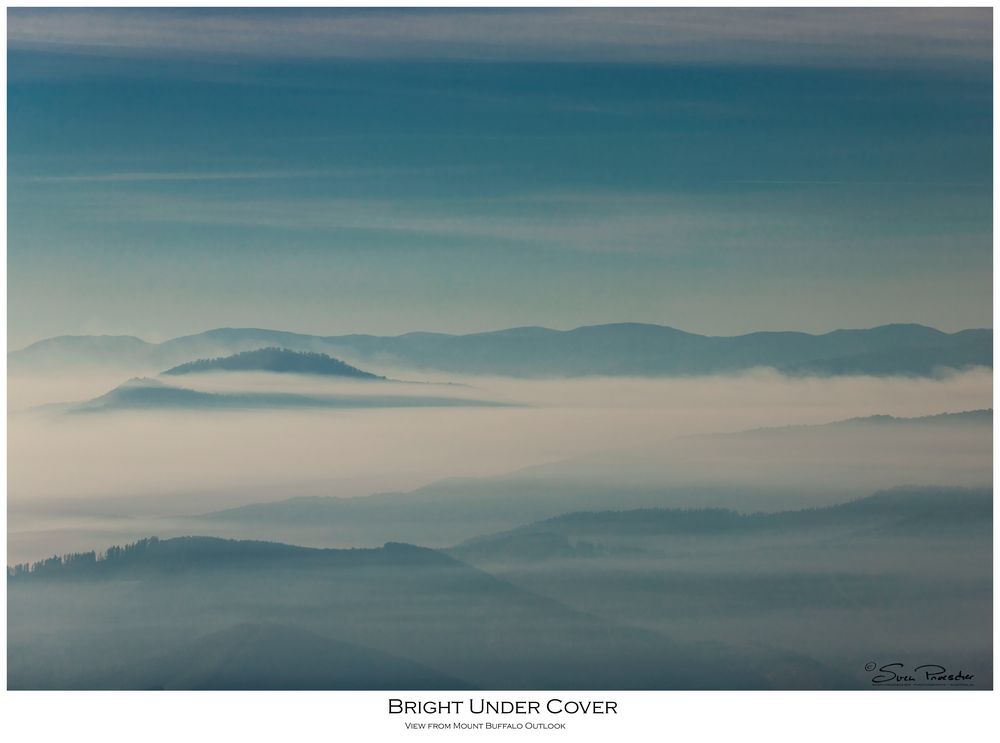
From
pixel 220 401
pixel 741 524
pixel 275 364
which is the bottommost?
pixel 741 524

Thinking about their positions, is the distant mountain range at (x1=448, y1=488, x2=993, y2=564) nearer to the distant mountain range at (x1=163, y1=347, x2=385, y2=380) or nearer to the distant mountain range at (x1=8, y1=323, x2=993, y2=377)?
the distant mountain range at (x1=8, y1=323, x2=993, y2=377)

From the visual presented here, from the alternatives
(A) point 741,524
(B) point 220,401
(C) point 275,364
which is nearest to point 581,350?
(A) point 741,524

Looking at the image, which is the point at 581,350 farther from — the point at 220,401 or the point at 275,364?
the point at 220,401

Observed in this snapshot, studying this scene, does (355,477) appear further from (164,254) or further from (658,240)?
(658,240)

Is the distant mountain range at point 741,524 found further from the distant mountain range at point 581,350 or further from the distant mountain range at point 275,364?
the distant mountain range at point 275,364

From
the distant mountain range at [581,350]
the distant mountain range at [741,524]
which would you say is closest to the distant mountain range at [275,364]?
the distant mountain range at [581,350]

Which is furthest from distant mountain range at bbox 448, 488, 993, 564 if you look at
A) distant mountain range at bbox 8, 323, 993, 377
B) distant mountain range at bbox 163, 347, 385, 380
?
distant mountain range at bbox 163, 347, 385, 380

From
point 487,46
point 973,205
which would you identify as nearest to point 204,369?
point 487,46
